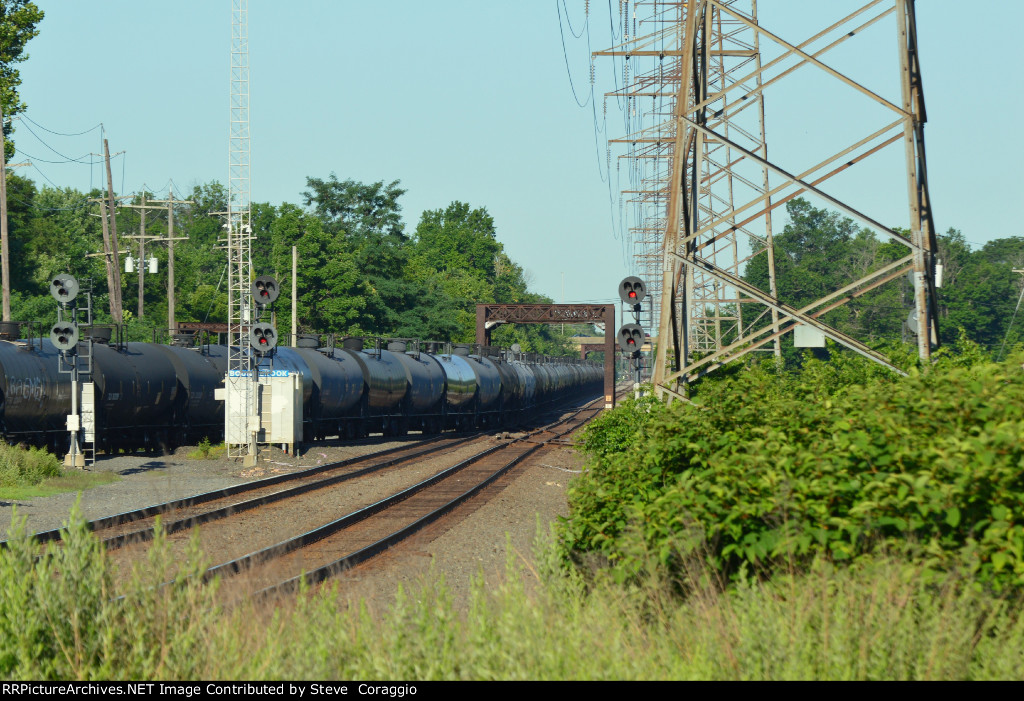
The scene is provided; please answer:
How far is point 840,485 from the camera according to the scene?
6.57 metres

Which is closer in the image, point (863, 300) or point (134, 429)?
point (134, 429)

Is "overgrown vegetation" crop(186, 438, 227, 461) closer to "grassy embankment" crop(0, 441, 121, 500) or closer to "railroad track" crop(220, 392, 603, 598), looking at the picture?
"grassy embankment" crop(0, 441, 121, 500)

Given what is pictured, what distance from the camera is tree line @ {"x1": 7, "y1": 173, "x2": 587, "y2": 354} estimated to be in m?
69.9

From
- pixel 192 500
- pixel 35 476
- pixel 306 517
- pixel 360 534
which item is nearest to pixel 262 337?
pixel 35 476

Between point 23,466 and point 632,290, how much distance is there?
14.6m

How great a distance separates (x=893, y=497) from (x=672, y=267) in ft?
24.2

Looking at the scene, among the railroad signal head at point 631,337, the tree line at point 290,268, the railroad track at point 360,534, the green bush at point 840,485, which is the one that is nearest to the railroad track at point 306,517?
the railroad track at point 360,534

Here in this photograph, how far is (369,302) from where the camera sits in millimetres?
85625

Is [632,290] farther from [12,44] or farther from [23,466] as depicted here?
[12,44]

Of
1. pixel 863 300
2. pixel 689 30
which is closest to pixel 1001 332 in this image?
pixel 863 300

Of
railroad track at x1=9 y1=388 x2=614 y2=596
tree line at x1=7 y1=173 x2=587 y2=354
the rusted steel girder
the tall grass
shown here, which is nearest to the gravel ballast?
railroad track at x1=9 y1=388 x2=614 y2=596

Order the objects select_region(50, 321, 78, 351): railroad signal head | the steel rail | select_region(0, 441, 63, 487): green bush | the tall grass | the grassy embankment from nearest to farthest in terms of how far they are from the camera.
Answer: the tall grass < the steel rail < the grassy embankment < select_region(0, 441, 63, 487): green bush < select_region(50, 321, 78, 351): railroad signal head

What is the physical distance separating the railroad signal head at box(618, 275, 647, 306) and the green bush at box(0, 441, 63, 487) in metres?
13.8

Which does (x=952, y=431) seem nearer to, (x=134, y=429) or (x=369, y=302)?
(x=134, y=429)
